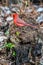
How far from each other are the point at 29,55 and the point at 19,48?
0.98 ft

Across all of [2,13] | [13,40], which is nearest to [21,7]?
[2,13]

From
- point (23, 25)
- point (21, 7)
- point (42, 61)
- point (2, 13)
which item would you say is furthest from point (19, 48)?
point (21, 7)

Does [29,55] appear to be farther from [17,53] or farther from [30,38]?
[30,38]

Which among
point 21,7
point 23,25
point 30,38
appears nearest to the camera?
point 30,38

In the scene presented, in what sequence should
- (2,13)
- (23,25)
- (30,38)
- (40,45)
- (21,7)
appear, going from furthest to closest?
(21,7)
(2,13)
(23,25)
(30,38)
(40,45)

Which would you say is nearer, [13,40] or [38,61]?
[38,61]

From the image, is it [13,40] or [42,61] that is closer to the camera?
[42,61]

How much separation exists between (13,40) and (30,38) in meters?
0.45

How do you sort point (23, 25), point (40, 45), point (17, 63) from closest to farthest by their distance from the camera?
point (17, 63) → point (40, 45) → point (23, 25)

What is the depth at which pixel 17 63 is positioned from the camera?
577 cm

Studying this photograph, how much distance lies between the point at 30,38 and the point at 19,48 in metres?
0.73

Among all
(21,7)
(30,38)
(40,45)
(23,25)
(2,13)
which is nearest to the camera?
(40,45)

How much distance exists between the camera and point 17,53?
5945 millimetres

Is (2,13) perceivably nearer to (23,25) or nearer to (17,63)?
(23,25)
